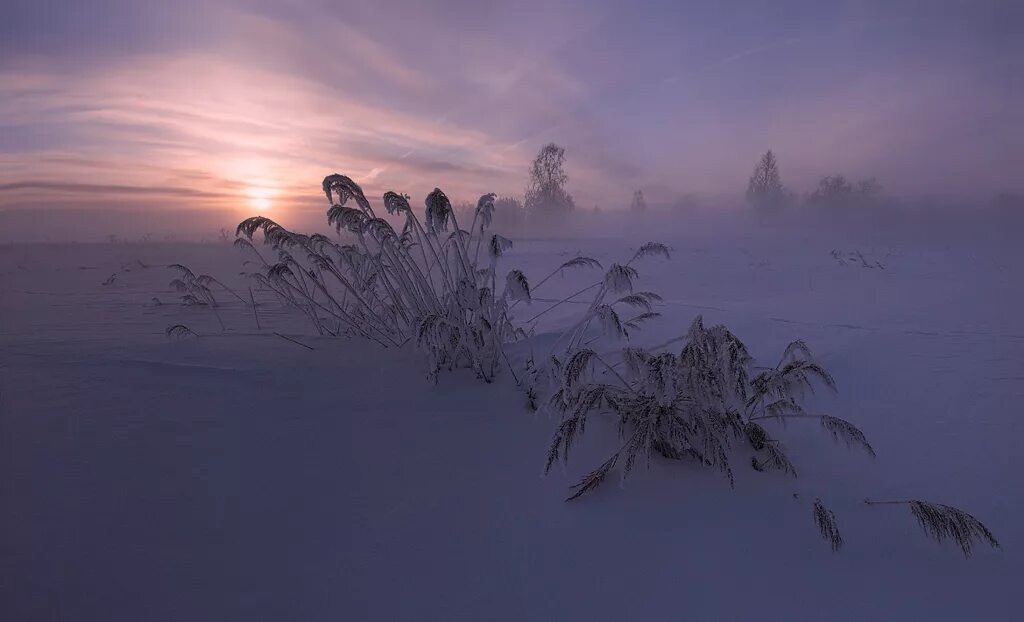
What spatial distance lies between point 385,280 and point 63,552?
2.17 m

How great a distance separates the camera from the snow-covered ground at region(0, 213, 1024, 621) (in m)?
1.51

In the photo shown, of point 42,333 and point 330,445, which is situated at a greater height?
point 42,333

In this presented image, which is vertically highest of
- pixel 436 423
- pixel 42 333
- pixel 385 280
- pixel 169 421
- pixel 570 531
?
pixel 385 280

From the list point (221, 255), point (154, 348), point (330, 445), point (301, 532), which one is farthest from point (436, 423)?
point (221, 255)

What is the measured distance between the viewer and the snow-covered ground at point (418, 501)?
4.96ft

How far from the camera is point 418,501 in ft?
6.36

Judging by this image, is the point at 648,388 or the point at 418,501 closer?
the point at 418,501

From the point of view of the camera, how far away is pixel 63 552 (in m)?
1.56

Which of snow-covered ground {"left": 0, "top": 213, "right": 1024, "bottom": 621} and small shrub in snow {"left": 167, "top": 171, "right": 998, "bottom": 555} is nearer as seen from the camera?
snow-covered ground {"left": 0, "top": 213, "right": 1024, "bottom": 621}

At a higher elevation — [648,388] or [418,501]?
[648,388]

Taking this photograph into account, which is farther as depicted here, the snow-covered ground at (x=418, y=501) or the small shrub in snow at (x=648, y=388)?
the small shrub in snow at (x=648, y=388)

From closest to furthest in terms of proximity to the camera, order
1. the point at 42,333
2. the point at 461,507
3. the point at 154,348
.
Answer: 1. the point at 461,507
2. the point at 154,348
3. the point at 42,333

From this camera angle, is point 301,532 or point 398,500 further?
point 398,500

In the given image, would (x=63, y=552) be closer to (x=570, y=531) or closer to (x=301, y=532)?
(x=301, y=532)
